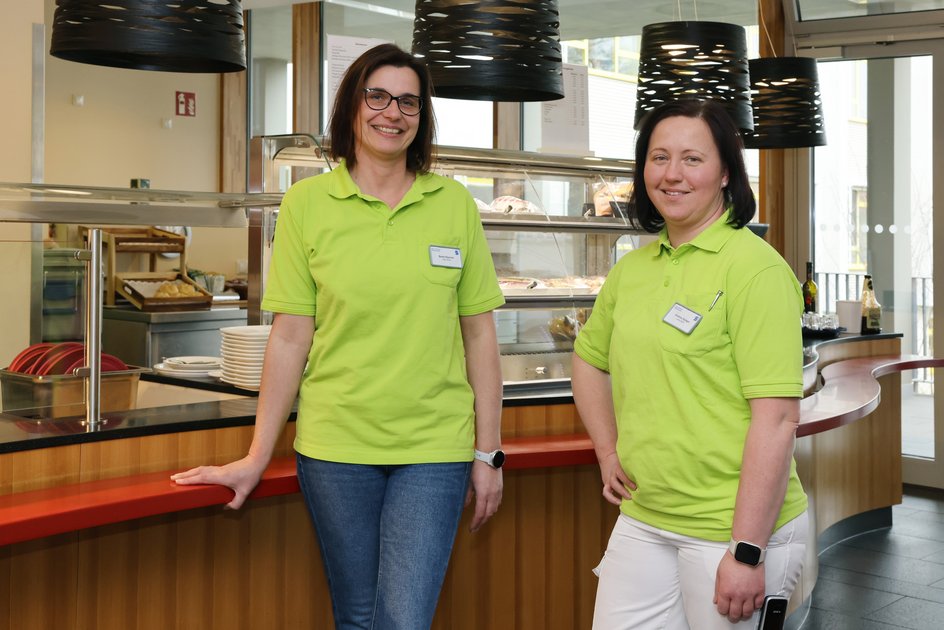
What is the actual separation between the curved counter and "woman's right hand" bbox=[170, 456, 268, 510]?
0.09ft

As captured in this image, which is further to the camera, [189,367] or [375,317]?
[189,367]

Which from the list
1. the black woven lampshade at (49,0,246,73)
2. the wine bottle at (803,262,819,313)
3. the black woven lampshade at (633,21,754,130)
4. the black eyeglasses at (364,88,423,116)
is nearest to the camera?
the black eyeglasses at (364,88,423,116)

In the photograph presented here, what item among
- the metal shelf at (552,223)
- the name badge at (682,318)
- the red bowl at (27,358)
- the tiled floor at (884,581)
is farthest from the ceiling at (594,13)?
the name badge at (682,318)

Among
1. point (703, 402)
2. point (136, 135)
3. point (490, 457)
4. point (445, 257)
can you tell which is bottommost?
point (490, 457)

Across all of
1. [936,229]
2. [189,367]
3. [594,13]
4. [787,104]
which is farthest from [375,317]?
[594,13]

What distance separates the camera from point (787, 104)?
536 cm

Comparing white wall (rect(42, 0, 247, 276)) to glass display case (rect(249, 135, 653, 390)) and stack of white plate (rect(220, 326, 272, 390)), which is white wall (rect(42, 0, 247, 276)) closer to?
glass display case (rect(249, 135, 653, 390))

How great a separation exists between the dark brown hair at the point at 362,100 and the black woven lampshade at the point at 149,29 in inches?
23.0

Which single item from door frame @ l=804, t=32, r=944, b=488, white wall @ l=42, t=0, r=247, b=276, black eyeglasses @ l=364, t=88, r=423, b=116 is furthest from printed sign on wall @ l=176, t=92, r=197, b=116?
black eyeglasses @ l=364, t=88, r=423, b=116

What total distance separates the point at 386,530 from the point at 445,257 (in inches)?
22.2

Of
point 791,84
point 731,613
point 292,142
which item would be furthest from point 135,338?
point 731,613

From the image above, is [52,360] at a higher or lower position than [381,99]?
lower

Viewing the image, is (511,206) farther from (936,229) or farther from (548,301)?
(936,229)

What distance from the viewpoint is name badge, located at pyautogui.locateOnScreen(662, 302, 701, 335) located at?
6.46 ft
